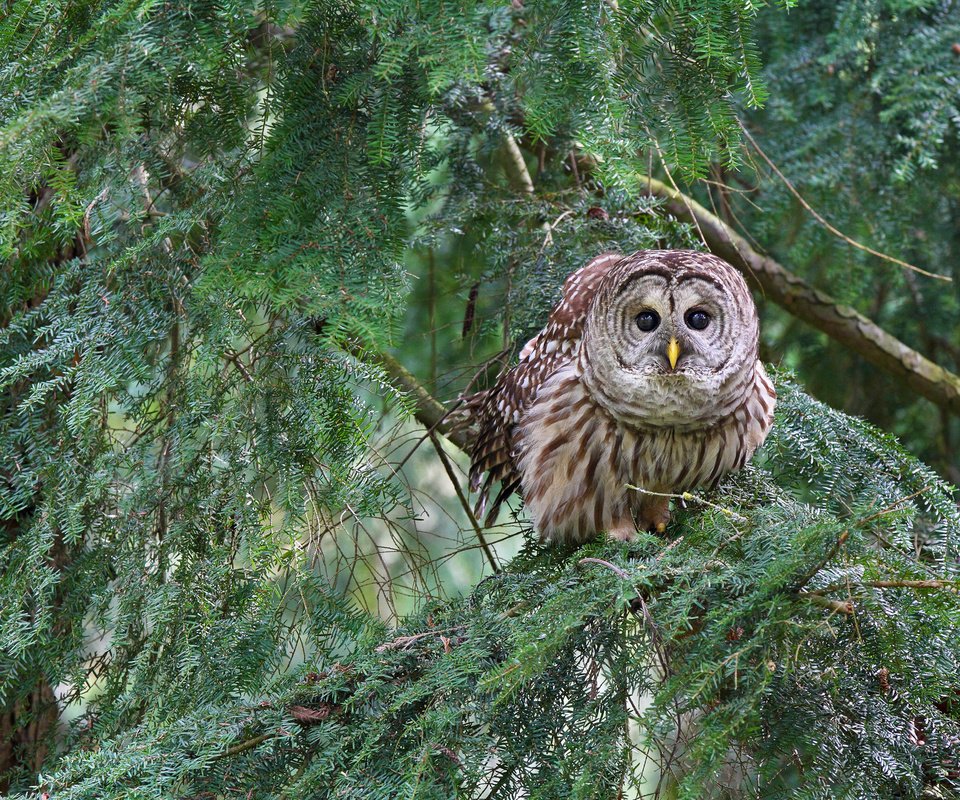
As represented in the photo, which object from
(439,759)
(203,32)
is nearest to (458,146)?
(203,32)

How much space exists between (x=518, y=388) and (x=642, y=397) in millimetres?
489

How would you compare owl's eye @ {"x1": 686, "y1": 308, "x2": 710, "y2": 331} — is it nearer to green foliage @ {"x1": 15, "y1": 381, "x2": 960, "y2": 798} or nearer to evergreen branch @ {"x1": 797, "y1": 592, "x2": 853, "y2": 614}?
green foliage @ {"x1": 15, "y1": 381, "x2": 960, "y2": 798}

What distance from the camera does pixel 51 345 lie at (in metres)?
2.50

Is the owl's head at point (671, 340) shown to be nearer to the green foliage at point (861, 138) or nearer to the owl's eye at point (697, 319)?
the owl's eye at point (697, 319)

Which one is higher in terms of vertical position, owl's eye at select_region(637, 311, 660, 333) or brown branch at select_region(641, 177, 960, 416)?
owl's eye at select_region(637, 311, 660, 333)

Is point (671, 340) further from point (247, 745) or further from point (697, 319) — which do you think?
point (247, 745)

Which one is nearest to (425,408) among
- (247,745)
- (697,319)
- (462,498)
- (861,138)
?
(462,498)

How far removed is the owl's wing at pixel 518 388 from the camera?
9.98 feet

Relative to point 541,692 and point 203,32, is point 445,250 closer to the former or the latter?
point 203,32

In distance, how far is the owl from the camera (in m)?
2.77

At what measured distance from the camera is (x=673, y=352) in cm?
275

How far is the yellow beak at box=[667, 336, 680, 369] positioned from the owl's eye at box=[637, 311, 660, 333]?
9 centimetres

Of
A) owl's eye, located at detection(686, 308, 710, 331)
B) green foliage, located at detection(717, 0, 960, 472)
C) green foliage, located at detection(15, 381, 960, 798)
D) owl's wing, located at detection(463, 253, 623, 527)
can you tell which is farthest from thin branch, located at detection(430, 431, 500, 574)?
green foliage, located at detection(717, 0, 960, 472)

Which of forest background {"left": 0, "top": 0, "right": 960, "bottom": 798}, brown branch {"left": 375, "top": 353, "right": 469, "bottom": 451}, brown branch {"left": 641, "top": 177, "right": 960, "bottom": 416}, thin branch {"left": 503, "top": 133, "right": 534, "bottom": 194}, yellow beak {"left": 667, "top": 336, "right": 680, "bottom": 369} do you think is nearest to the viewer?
forest background {"left": 0, "top": 0, "right": 960, "bottom": 798}
